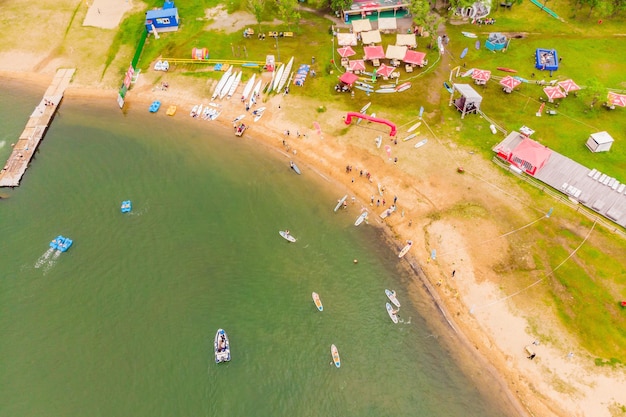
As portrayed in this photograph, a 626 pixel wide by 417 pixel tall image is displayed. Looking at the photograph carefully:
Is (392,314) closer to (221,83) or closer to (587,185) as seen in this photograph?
(587,185)

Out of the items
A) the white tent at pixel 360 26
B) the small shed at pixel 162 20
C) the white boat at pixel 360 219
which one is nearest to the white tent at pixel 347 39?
the white tent at pixel 360 26

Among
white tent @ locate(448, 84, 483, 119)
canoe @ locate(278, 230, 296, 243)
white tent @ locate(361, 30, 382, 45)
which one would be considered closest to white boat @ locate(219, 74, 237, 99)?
white tent @ locate(361, 30, 382, 45)

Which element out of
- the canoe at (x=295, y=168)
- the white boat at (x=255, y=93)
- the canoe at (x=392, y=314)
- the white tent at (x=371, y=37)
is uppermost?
the white tent at (x=371, y=37)

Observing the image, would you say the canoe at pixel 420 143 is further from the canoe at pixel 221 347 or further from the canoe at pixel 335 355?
the canoe at pixel 221 347

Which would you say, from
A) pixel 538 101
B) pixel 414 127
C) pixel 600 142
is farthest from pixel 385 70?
pixel 600 142

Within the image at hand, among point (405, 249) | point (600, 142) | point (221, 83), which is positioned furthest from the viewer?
point (221, 83)

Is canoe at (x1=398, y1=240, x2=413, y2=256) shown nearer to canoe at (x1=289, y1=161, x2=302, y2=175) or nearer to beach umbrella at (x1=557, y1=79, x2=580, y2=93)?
canoe at (x1=289, y1=161, x2=302, y2=175)
